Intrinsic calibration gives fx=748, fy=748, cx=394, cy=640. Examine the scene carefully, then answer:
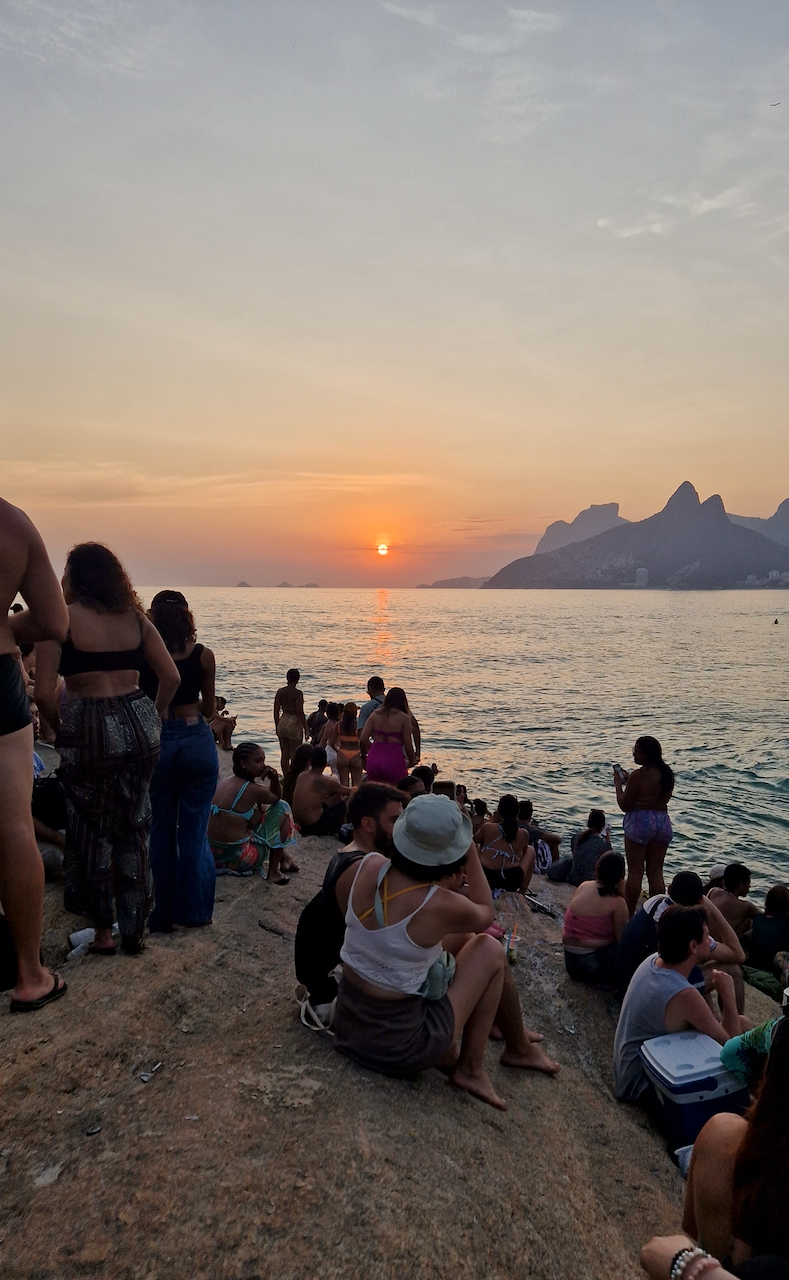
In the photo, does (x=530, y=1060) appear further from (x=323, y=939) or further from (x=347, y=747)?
(x=347, y=747)

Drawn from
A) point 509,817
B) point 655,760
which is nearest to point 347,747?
point 509,817

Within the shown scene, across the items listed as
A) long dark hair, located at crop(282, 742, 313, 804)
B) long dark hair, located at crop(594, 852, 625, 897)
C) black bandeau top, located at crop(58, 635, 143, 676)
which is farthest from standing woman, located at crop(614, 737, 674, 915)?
black bandeau top, located at crop(58, 635, 143, 676)

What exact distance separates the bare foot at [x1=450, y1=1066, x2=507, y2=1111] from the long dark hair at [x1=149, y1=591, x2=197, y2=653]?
2.89 metres

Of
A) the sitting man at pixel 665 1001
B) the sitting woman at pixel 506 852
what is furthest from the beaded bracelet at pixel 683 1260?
the sitting woman at pixel 506 852

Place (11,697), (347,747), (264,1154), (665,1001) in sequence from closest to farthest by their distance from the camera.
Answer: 1. (264,1154)
2. (11,697)
3. (665,1001)
4. (347,747)

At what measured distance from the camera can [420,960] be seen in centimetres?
353

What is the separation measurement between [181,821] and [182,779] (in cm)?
30

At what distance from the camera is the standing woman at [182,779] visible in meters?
4.66

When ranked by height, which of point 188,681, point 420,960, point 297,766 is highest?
point 188,681

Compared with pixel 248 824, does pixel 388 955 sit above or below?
above

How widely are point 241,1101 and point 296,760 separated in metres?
5.83

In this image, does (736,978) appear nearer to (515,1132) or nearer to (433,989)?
(515,1132)

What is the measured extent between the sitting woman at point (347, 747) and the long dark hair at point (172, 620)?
289 inches

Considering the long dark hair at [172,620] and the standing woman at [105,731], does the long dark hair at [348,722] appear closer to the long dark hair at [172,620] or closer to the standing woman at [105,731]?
the long dark hair at [172,620]
